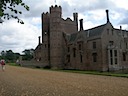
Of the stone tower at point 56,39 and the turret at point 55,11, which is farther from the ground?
the turret at point 55,11

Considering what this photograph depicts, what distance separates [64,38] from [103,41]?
1739 centimetres

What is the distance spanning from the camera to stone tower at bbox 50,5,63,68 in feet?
220

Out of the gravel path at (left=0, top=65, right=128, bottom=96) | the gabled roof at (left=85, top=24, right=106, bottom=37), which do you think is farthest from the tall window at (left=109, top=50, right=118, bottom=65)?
the gravel path at (left=0, top=65, right=128, bottom=96)

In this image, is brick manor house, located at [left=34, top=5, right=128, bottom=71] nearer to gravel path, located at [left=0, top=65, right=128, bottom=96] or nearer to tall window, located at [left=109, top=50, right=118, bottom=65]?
tall window, located at [left=109, top=50, right=118, bottom=65]

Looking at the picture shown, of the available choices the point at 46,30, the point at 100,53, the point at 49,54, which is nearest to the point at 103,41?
the point at 100,53

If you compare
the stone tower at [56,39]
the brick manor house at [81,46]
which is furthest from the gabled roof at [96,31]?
the stone tower at [56,39]

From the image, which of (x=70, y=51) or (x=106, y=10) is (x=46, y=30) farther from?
(x=106, y=10)

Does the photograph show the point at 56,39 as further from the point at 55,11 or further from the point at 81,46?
the point at 81,46

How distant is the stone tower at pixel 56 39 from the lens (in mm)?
67125

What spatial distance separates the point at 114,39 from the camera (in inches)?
2205

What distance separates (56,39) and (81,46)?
999cm

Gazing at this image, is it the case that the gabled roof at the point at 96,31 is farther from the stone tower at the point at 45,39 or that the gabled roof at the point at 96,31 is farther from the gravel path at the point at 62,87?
the gravel path at the point at 62,87

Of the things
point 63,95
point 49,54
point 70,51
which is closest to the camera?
point 63,95

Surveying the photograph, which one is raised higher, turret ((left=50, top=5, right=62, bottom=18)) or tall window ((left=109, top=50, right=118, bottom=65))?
turret ((left=50, top=5, right=62, bottom=18))
